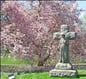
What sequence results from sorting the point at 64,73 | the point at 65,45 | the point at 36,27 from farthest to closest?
1. the point at 36,27
2. the point at 65,45
3. the point at 64,73

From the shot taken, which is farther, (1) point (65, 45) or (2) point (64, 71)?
(1) point (65, 45)

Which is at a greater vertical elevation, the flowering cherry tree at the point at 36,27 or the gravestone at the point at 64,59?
the flowering cherry tree at the point at 36,27

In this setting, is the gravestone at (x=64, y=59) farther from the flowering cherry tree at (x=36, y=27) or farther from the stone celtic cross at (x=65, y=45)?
the flowering cherry tree at (x=36, y=27)

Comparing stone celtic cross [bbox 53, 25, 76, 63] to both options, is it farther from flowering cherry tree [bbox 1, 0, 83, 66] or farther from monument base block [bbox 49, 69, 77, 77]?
flowering cherry tree [bbox 1, 0, 83, 66]

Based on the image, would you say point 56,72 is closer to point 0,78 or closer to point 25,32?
point 0,78

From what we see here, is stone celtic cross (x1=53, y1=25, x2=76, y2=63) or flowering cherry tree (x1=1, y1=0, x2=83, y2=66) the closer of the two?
stone celtic cross (x1=53, y1=25, x2=76, y2=63)

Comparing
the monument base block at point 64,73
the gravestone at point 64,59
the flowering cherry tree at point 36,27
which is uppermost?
the flowering cherry tree at point 36,27

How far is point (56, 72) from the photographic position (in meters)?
15.5

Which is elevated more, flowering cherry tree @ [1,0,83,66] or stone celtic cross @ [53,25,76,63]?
flowering cherry tree @ [1,0,83,66]

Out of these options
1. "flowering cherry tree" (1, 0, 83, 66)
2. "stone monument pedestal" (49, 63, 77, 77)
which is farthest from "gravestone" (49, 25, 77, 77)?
"flowering cherry tree" (1, 0, 83, 66)

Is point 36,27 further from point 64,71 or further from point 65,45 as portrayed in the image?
point 64,71

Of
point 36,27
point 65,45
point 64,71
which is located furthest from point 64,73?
point 36,27

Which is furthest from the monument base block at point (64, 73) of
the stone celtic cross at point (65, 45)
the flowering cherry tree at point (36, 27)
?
→ the flowering cherry tree at point (36, 27)

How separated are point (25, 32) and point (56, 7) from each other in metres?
3.16
